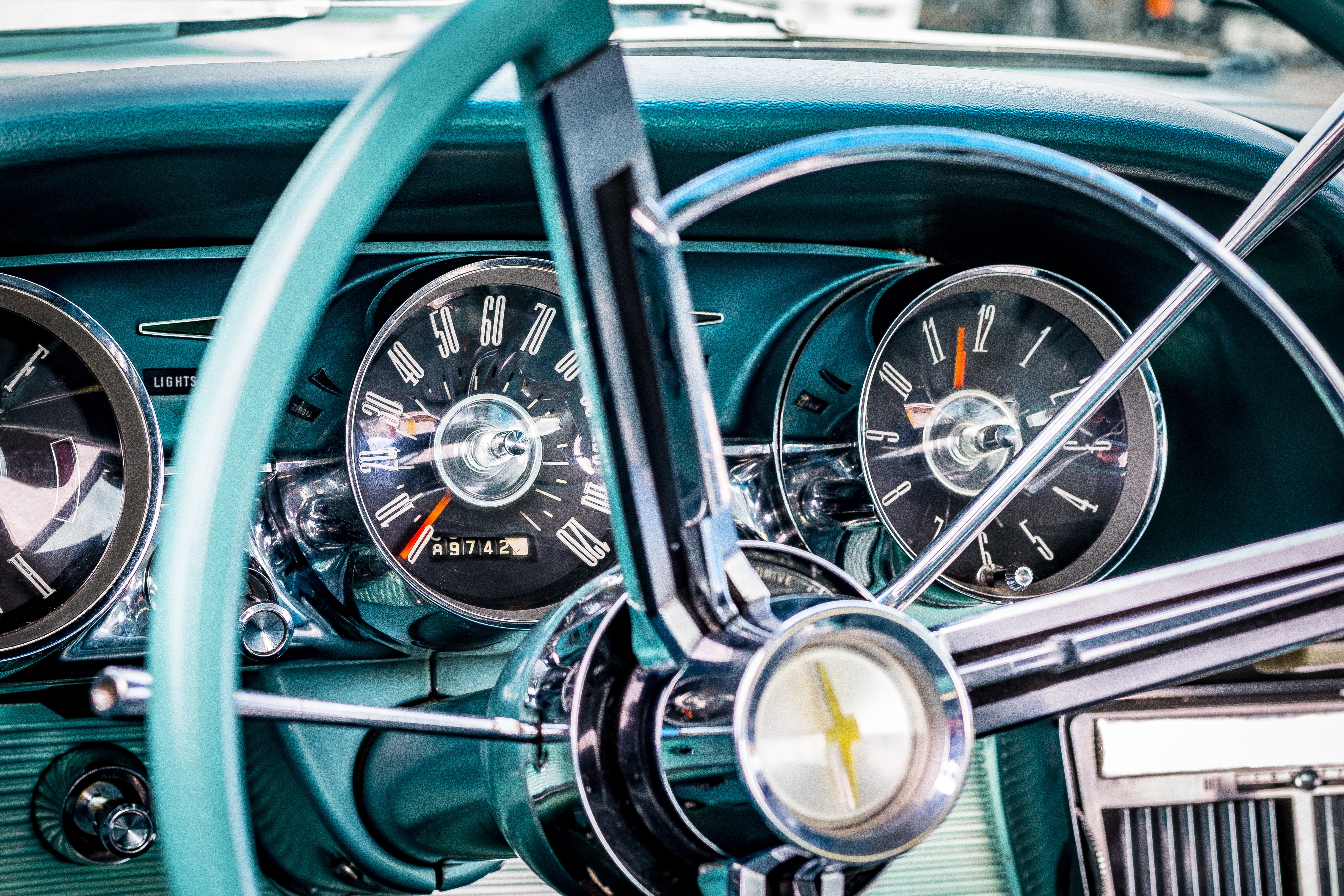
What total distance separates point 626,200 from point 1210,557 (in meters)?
0.53

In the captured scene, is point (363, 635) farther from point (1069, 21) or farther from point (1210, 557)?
point (1069, 21)

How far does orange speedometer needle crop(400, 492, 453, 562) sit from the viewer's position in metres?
1.59

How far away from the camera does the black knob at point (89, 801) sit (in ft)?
5.34

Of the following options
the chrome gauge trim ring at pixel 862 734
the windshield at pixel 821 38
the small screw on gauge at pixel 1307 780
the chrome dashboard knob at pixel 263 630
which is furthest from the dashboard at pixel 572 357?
the chrome gauge trim ring at pixel 862 734

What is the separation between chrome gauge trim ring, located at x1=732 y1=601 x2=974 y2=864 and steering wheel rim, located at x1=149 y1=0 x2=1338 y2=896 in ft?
1.03

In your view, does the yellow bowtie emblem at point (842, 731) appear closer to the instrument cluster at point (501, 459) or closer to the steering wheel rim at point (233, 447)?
the steering wheel rim at point (233, 447)

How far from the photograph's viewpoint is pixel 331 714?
0.77 meters

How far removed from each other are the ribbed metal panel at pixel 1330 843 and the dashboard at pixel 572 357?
40cm

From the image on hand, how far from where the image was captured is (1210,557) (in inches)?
36.5

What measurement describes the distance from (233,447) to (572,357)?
3.56ft

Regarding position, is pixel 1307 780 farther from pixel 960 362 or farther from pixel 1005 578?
pixel 960 362

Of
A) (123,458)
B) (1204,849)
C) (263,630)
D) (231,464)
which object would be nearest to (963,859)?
(1204,849)

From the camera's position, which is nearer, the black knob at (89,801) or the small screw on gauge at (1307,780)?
the black knob at (89,801)

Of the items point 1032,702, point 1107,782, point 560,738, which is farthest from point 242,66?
point 1107,782
